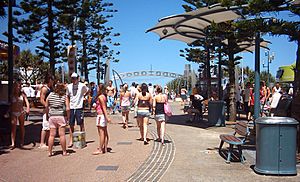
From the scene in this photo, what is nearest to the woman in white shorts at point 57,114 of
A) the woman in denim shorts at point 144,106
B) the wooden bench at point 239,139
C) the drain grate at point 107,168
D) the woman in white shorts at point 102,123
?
the woman in white shorts at point 102,123

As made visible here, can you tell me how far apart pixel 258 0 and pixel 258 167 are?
3.80 m

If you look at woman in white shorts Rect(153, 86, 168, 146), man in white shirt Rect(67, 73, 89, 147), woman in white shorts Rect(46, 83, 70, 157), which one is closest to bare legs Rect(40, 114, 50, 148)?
man in white shirt Rect(67, 73, 89, 147)

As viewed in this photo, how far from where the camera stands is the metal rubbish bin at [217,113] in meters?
13.6

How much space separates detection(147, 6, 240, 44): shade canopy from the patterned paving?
14.8ft

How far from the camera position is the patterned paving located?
6414mm

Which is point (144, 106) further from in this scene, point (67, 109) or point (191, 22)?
point (191, 22)

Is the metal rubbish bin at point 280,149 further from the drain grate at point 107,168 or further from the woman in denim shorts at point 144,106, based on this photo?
the woman in denim shorts at point 144,106

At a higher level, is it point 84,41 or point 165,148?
point 84,41

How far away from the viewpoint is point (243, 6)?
29.6ft

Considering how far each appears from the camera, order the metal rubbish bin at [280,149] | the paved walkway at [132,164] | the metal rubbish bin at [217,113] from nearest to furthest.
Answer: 1. the paved walkway at [132,164]
2. the metal rubbish bin at [280,149]
3. the metal rubbish bin at [217,113]

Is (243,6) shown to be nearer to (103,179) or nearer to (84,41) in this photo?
(103,179)

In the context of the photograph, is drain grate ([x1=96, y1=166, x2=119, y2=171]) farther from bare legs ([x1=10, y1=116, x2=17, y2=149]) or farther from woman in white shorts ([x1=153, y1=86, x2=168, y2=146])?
bare legs ([x1=10, y1=116, x2=17, y2=149])

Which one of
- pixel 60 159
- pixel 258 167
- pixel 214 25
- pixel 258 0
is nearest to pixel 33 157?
pixel 60 159

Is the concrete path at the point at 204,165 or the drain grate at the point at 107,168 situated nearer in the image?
the concrete path at the point at 204,165
